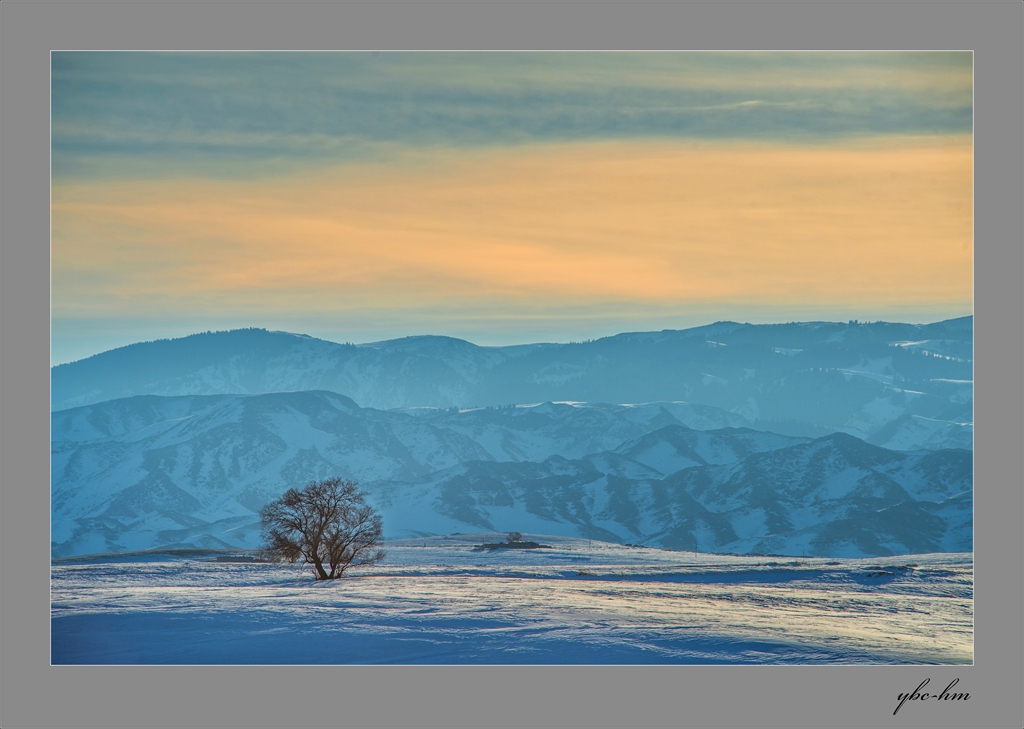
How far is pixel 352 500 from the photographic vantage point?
1807 inches

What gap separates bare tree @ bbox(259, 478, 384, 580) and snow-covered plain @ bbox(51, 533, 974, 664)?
3.62ft

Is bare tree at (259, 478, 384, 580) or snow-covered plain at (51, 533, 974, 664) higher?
bare tree at (259, 478, 384, 580)

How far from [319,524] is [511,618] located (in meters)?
15.6

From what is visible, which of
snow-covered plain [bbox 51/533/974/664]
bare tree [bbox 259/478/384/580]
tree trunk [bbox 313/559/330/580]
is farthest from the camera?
bare tree [bbox 259/478/384/580]

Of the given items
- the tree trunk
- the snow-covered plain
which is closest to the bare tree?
the tree trunk

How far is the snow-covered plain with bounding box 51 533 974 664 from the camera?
28.3 m

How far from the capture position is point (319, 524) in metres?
45.1

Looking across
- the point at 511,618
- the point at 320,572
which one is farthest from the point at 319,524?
the point at 511,618

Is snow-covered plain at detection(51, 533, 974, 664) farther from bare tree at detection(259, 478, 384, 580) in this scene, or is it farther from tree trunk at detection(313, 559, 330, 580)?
bare tree at detection(259, 478, 384, 580)

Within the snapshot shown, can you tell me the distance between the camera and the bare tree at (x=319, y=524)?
4488cm

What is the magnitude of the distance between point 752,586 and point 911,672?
49.4ft

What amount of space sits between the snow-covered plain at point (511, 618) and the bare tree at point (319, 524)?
1104 mm

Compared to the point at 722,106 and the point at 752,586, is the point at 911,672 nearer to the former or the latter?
the point at 752,586

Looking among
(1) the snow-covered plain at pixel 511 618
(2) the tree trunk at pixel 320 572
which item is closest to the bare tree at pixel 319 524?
(2) the tree trunk at pixel 320 572
